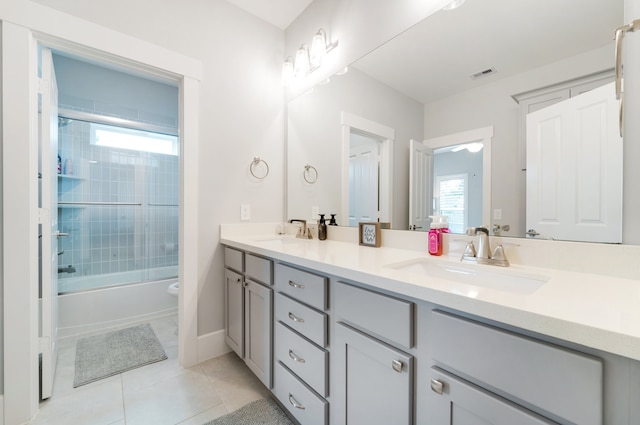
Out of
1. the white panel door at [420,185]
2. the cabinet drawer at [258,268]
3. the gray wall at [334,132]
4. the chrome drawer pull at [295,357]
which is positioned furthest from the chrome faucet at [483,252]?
the cabinet drawer at [258,268]

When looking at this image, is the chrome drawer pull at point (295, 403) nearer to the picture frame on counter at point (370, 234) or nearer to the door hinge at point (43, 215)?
the picture frame on counter at point (370, 234)

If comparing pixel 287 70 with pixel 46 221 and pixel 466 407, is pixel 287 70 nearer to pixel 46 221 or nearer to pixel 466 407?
pixel 46 221

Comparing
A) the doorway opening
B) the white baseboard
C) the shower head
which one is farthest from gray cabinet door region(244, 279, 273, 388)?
the shower head

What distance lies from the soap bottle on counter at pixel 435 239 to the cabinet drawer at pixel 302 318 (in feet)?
1.96

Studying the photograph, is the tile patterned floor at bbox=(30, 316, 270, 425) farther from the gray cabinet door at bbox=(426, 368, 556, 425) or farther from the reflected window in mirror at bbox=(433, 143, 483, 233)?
the reflected window in mirror at bbox=(433, 143, 483, 233)

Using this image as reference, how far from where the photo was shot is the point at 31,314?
137 centimetres

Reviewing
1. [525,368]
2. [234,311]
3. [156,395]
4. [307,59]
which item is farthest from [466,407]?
[307,59]

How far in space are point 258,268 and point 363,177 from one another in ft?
2.91

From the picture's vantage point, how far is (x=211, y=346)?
76.5 inches

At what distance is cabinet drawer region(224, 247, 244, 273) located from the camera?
1.75 metres

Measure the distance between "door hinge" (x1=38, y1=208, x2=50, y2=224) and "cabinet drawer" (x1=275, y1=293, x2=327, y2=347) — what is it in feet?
4.49

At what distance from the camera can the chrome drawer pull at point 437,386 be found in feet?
2.32

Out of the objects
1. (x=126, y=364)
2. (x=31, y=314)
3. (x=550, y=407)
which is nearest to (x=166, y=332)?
(x=126, y=364)

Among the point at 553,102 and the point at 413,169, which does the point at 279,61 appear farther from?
the point at 553,102
